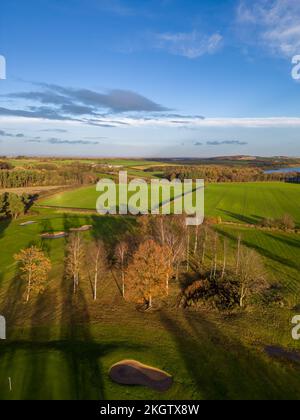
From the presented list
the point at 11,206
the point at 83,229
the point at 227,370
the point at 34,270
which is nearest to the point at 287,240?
the point at 227,370

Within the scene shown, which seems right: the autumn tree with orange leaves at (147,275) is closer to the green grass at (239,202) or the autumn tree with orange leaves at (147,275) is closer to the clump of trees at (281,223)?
the clump of trees at (281,223)

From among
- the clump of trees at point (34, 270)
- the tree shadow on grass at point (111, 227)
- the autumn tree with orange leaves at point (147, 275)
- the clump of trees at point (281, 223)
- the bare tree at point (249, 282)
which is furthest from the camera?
the clump of trees at point (281, 223)

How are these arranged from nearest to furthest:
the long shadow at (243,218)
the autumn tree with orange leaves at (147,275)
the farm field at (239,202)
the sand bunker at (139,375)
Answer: the sand bunker at (139,375) < the autumn tree with orange leaves at (147,275) < the long shadow at (243,218) < the farm field at (239,202)

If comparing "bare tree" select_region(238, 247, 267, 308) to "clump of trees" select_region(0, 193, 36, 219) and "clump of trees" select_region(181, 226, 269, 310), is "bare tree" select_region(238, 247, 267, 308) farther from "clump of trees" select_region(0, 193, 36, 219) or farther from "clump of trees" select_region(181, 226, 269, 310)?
"clump of trees" select_region(0, 193, 36, 219)

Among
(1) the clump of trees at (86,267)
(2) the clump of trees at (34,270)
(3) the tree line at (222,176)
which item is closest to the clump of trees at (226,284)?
(1) the clump of trees at (86,267)
